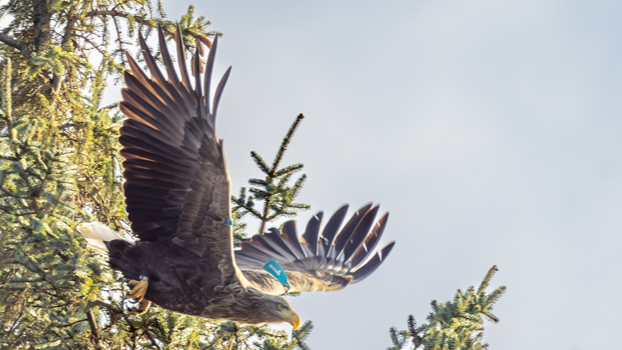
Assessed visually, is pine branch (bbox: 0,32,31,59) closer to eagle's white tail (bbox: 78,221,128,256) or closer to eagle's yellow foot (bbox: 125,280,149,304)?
eagle's white tail (bbox: 78,221,128,256)

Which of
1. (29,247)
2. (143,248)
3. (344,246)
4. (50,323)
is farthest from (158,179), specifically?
(344,246)

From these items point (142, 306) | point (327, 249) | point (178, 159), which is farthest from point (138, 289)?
point (327, 249)

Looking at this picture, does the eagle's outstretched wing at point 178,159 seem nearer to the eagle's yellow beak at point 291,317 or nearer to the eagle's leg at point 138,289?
the eagle's leg at point 138,289

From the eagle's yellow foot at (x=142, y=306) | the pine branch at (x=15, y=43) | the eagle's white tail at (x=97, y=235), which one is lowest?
the eagle's yellow foot at (x=142, y=306)

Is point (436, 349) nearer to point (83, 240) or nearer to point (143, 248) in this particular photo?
point (143, 248)

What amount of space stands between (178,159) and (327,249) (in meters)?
2.52

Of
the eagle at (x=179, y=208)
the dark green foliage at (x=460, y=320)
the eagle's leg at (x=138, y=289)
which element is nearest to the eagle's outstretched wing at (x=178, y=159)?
the eagle at (x=179, y=208)

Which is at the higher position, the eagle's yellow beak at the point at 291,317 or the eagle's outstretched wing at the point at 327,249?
the eagle's outstretched wing at the point at 327,249

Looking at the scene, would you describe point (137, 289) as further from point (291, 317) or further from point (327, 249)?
point (327, 249)

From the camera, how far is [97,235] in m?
4.27

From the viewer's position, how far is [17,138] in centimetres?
420

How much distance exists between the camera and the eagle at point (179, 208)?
372 centimetres

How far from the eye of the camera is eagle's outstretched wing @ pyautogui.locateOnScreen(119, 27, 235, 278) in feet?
12.2

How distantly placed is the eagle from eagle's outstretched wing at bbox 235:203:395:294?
145cm
